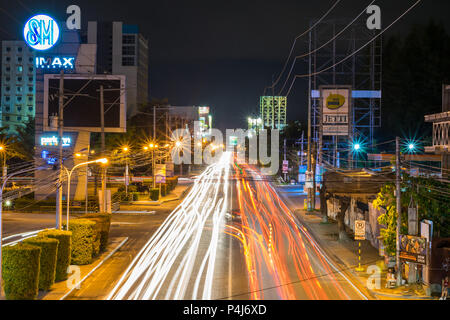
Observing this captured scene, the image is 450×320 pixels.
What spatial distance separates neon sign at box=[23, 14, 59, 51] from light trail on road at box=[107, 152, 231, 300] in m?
17.9

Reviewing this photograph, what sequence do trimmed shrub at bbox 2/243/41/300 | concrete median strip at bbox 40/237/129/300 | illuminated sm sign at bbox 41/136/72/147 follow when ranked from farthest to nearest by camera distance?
illuminated sm sign at bbox 41/136/72/147
concrete median strip at bbox 40/237/129/300
trimmed shrub at bbox 2/243/41/300

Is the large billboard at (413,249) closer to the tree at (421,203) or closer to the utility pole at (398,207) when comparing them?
the utility pole at (398,207)

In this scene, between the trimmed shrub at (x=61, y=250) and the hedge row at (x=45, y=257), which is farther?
the trimmed shrub at (x=61, y=250)

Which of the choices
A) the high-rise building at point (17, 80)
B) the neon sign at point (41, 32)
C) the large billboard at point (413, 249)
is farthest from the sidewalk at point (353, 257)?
the high-rise building at point (17, 80)

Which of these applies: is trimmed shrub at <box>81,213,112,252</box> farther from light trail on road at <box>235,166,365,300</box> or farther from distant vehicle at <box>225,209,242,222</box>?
distant vehicle at <box>225,209,242,222</box>

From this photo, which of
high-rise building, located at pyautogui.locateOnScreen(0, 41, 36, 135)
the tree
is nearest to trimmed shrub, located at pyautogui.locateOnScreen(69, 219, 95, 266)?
the tree

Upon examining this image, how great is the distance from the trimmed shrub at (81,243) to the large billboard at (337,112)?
21.9m

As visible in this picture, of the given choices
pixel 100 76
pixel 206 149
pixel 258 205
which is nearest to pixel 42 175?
pixel 100 76

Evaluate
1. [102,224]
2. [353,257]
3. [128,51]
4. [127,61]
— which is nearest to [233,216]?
[102,224]

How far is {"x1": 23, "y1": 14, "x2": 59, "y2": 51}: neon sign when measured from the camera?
1531 inches

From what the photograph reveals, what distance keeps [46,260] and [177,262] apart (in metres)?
6.31

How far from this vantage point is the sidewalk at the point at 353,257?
17.2m

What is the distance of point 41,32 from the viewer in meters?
39.6

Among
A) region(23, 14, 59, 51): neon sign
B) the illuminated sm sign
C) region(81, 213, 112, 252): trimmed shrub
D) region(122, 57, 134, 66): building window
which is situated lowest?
region(81, 213, 112, 252): trimmed shrub
